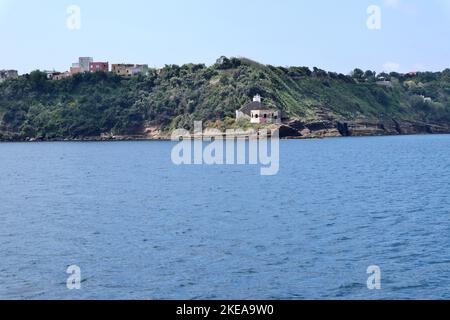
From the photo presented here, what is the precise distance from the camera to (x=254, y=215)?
162ft

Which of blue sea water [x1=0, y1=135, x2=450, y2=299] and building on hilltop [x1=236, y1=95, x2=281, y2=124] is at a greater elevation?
building on hilltop [x1=236, y1=95, x2=281, y2=124]

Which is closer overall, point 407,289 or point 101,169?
point 407,289

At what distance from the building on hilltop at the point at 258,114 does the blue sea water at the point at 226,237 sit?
97.0 meters

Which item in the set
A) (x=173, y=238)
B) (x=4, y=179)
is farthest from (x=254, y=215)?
(x=4, y=179)

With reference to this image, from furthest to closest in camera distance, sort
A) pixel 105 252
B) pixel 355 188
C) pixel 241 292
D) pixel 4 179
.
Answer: pixel 4 179 → pixel 355 188 → pixel 105 252 → pixel 241 292

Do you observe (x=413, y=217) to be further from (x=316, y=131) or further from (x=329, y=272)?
(x=316, y=131)

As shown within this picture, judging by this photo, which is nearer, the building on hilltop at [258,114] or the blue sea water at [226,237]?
the blue sea water at [226,237]

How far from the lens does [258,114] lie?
6949 inches

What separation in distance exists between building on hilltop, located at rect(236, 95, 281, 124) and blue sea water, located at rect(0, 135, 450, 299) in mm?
97038

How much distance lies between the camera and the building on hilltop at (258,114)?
176750 mm

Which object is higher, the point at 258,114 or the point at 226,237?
the point at 258,114

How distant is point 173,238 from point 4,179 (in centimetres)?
4882

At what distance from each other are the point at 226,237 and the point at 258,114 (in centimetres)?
13740

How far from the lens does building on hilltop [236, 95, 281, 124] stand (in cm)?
17675
